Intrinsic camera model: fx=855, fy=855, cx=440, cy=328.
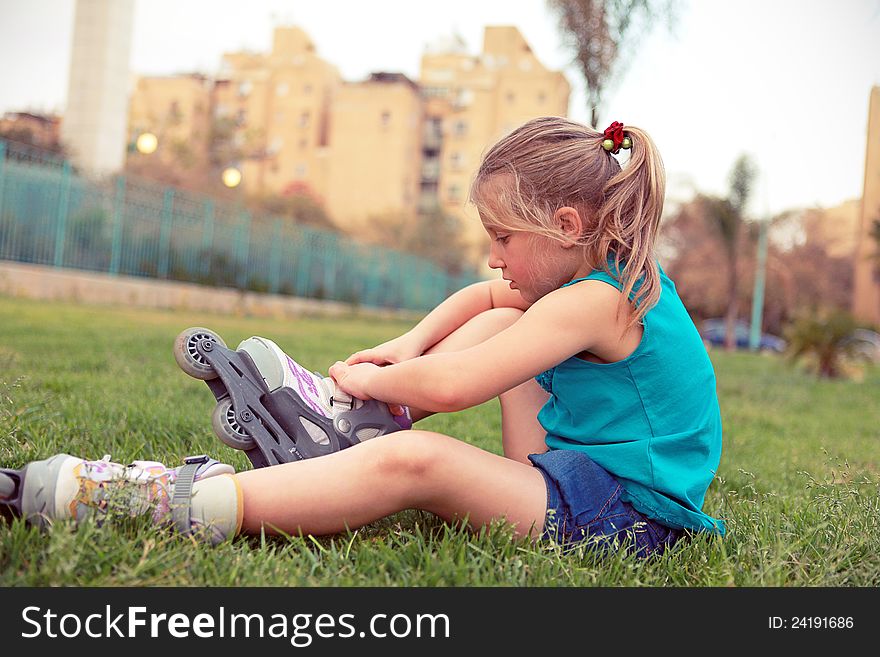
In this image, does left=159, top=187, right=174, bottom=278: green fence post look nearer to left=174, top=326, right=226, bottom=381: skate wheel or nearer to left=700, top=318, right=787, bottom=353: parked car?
left=174, top=326, right=226, bottom=381: skate wheel

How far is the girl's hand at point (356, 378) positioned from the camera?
206 cm

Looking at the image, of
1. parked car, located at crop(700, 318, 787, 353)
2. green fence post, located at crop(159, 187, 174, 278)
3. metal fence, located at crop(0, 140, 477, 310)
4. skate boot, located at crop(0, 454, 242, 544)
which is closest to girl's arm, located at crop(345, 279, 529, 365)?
skate boot, located at crop(0, 454, 242, 544)

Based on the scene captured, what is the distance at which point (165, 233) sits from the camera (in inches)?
586

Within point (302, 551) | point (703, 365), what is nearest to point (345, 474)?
point (302, 551)

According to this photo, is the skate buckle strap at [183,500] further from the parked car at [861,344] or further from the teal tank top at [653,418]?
the parked car at [861,344]

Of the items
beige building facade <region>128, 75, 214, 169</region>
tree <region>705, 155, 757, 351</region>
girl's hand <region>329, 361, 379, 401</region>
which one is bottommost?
girl's hand <region>329, 361, 379, 401</region>

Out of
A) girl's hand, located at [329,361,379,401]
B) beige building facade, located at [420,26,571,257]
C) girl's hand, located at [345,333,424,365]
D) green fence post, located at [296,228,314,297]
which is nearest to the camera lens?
girl's hand, located at [329,361,379,401]

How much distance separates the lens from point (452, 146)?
51.1m

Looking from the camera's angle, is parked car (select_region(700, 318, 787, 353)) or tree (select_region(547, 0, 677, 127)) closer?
tree (select_region(547, 0, 677, 127))

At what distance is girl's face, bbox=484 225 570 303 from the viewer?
6.48 ft

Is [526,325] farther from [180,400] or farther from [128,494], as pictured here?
[180,400]

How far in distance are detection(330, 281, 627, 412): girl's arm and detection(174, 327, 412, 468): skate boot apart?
0.77ft

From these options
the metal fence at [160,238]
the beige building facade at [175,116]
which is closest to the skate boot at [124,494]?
the metal fence at [160,238]

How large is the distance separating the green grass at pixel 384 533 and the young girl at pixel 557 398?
80 millimetres
